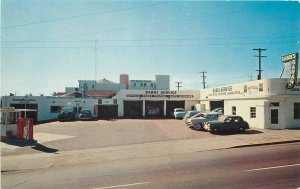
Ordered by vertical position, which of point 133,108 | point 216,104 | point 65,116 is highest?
point 216,104

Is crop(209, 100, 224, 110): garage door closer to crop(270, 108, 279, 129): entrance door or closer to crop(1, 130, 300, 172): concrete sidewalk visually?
crop(270, 108, 279, 129): entrance door

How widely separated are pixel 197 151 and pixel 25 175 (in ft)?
29.4

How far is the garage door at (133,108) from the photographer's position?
45.4 metres

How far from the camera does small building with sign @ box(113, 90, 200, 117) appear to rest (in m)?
44.8

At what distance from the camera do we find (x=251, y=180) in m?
9.23

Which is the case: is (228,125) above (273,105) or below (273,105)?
below

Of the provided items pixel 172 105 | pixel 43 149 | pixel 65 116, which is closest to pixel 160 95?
pixel 172 105

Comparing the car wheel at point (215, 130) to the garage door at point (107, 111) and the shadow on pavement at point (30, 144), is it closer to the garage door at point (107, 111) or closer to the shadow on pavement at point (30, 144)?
the shadow on pavement at point (30, 144)

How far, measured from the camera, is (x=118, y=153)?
15.9 metres

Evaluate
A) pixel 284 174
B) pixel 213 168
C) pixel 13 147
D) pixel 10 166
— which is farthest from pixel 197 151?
pixel 13 147

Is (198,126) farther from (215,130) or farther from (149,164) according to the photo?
(149,164)

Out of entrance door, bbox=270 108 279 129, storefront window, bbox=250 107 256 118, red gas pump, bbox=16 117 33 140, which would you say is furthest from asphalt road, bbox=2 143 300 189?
storefront window, bbox=250 107 256 118

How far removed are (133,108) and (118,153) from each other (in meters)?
29.7

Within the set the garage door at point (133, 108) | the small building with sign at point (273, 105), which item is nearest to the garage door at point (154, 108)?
the garage door at point (133, 108)
